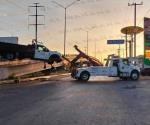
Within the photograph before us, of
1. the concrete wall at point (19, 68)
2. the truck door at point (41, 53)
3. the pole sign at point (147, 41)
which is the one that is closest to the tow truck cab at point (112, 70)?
the truck door at point (41, 53)

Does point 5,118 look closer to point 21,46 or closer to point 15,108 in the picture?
Answer: point 15,108

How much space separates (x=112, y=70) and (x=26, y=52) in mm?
8162

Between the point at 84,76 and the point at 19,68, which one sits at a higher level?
the point at 19,68

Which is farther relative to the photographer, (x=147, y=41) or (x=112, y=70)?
(x=147, y=41)

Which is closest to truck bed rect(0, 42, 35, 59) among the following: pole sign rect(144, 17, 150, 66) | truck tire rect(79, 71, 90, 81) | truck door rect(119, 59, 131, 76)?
truck tire rect(79, 71, 90, 81)

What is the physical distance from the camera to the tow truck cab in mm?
47628

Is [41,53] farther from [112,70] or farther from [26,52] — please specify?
[112,70]

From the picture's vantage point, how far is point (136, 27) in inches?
3777

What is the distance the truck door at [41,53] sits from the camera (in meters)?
52.3

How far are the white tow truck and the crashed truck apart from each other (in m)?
4.90

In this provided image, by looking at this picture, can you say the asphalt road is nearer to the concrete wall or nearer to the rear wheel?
the rear wheel

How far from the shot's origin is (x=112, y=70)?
48875 mm

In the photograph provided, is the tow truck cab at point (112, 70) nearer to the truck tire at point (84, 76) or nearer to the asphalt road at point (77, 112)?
the truck tire at point (84, 76)

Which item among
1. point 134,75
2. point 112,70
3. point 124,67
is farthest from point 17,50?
point 134,75
